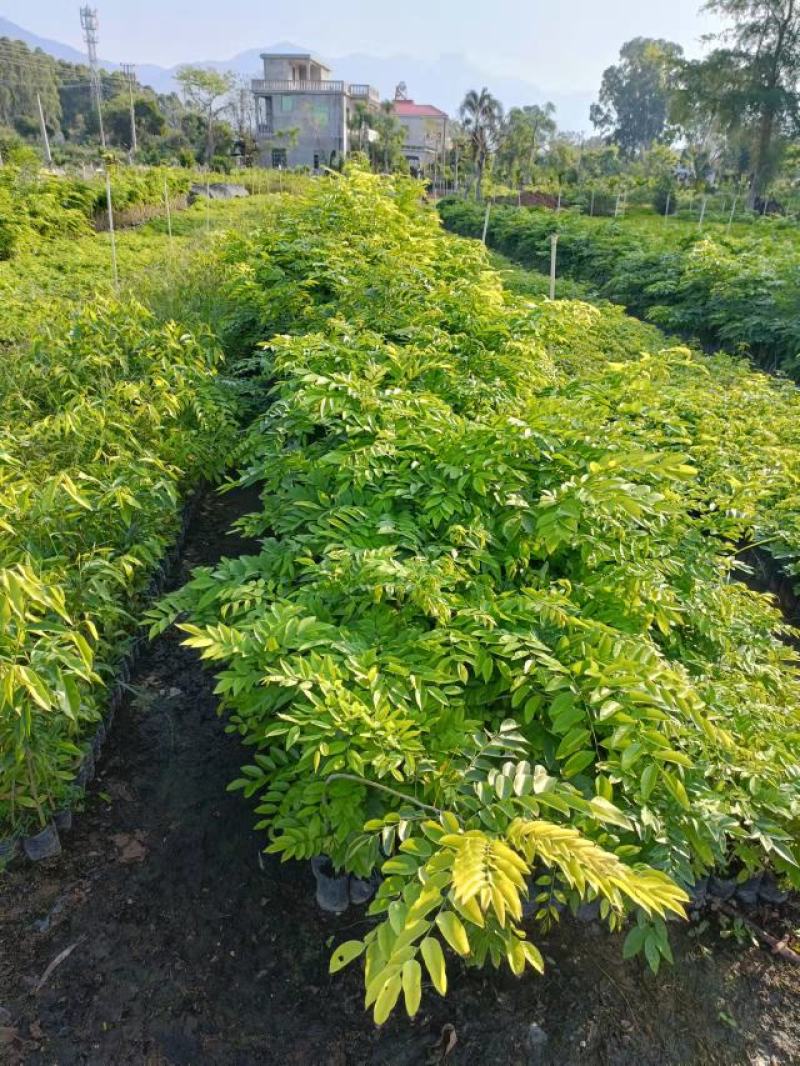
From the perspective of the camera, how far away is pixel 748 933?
256 cm

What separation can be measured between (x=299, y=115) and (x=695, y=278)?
4357cm

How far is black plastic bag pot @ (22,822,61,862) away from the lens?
8.63 ft

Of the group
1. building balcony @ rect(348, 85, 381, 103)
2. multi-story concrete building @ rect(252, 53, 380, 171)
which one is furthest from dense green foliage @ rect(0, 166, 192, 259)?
building balcony @ rect(348, 85, 381, 103)

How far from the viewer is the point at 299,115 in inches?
1818

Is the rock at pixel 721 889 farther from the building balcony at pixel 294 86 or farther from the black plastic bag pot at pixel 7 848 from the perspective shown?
the building balcony at pixel 294 86

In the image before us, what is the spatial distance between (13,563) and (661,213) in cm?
3613

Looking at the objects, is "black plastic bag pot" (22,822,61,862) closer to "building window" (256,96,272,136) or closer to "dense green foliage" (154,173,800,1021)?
"dense green foliage" (154,173,800,1021)

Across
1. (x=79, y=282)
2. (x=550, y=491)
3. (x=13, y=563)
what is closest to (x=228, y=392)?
(x=13, y=563)

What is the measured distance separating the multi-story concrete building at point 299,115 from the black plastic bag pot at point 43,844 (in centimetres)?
4864

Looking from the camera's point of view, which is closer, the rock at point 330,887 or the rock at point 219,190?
the rock at point 330,887

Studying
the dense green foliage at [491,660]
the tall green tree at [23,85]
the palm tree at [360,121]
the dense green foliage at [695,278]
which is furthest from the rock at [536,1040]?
the tall green tree at [23,85]

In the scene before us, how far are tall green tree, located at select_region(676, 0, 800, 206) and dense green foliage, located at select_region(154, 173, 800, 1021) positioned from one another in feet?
124

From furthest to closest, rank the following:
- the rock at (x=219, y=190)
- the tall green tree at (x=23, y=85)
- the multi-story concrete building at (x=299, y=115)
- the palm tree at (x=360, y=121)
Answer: the tall green tree at (x=23, y=85)
the palm tree at (x=360, y=121)
the multi-story concrete building at (x=299, y=115)
the rock at (x=219, y=190)

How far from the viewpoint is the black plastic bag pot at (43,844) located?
263cm
